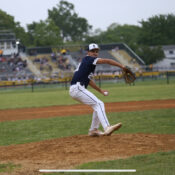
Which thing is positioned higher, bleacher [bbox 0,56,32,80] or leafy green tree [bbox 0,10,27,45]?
leafy green tree [bbox 0,10,27,45]

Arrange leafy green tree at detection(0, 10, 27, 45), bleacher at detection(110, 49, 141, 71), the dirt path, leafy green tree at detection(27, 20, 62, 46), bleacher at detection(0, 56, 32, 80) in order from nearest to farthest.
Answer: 1. the dirt path
2. bleacher at detection(0, 56, 32, 80)
3. bleacher at detection(110, 49, 141, 71)
4. leafy green tree at detection(27, 20, 62, 46)
5. leafy green tree at detection(0, 10, 27, 45)

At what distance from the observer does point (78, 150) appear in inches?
289

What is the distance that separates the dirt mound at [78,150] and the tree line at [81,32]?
20.5 meters

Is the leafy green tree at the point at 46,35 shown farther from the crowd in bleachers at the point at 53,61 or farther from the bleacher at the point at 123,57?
the crowd in bleachers at the point at 53,61

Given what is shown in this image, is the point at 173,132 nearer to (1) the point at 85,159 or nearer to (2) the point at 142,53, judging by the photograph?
(1) the point at 85,159

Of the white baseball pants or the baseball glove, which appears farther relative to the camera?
the baseball glove

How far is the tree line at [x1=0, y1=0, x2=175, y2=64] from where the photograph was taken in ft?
214

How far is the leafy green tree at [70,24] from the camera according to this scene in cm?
10594

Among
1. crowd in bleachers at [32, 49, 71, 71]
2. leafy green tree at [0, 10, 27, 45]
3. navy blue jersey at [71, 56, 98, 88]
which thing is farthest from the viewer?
leafy green tree at [0, 10, 27, 45]

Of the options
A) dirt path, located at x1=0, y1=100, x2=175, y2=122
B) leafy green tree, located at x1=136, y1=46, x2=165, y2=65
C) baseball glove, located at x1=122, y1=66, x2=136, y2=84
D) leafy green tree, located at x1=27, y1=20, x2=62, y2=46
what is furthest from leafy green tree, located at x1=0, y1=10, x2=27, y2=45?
baseball glove, located at x1=122, y1=66, x2=136, y2=84

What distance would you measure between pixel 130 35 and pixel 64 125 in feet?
321

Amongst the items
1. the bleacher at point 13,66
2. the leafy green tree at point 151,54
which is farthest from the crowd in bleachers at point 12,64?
the leafy green tree at point 151,54

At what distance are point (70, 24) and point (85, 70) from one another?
99.1m

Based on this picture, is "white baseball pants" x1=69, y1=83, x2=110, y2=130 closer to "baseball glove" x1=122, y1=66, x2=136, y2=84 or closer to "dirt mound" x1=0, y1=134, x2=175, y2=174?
"dirt mound" x1=0, y1=134, x2=175, y2=174
